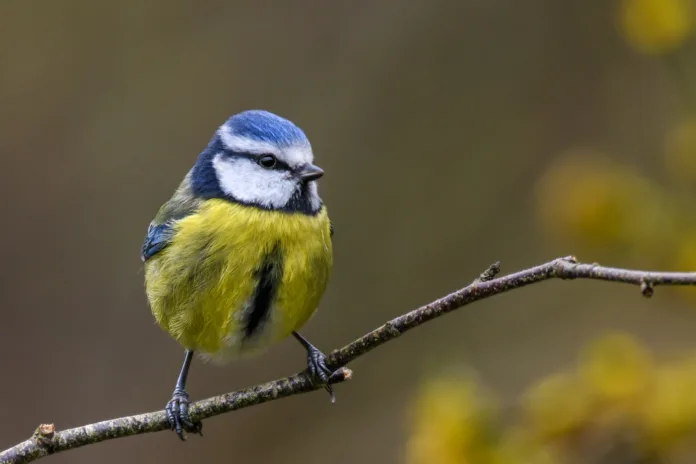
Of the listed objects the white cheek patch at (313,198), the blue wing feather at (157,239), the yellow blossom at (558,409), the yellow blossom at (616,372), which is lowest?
the yellow blossom at (558,409)

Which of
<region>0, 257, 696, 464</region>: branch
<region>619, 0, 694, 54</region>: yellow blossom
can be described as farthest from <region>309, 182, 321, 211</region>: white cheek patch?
<region>619, 0, 694, 54</region>: yellow blossom

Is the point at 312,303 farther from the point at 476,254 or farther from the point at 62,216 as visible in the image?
the point at 62,216

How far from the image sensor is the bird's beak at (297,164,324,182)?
→ 8.82ft

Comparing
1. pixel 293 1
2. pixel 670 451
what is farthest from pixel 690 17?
pixel 293 1

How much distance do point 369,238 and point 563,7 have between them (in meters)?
1.68

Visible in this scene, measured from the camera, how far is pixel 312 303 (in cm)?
265

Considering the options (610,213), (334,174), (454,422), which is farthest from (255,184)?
→ (334,174)

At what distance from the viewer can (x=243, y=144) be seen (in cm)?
283

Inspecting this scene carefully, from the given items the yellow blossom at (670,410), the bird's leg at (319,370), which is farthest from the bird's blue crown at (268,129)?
the yellow blossom at (670,410)

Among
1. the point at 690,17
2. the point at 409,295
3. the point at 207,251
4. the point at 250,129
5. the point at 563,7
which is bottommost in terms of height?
the point at 409,295

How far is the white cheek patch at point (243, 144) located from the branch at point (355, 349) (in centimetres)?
76

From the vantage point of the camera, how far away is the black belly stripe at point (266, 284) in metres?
2.56

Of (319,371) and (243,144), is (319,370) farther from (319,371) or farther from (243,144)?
(243,144)

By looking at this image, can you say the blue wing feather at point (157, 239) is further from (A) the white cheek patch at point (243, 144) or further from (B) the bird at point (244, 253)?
(A) the white cheek patch at point (243, 144)
